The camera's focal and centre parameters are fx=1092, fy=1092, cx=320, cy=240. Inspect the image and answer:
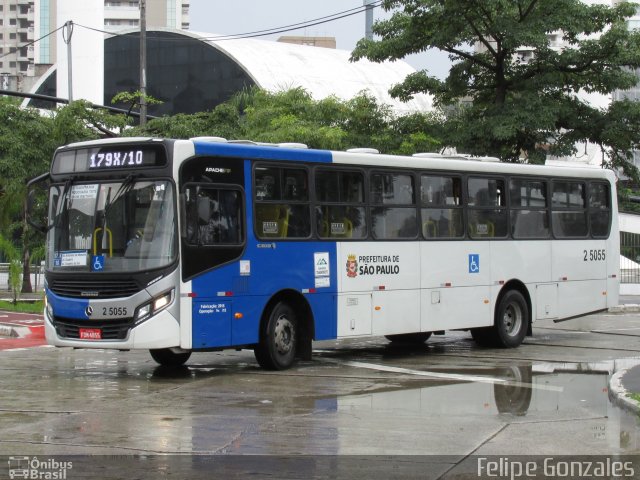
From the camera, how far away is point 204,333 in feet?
47.4

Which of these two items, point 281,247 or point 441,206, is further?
point 441,206

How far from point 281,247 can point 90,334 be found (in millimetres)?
2984

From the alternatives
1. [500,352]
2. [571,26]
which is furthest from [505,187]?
[571,26]

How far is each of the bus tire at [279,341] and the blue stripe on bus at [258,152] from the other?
213 centimetres

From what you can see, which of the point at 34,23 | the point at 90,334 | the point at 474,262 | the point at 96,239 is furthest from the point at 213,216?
the point at 34,23

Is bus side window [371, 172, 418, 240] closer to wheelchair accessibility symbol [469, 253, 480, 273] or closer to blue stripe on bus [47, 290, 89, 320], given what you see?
wheelchair accessibility symbol [469, 253, 480, 273]

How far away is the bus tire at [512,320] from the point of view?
63.6 ft

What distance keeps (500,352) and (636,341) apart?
11.6ft

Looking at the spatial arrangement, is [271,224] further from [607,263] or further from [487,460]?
[607,263]

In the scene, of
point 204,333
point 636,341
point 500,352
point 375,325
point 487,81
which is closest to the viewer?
point 204,333

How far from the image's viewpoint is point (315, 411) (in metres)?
11.7

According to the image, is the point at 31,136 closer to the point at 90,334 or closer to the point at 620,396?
the point at 90,334

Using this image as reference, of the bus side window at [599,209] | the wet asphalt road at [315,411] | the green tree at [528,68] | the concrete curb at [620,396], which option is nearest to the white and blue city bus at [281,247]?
the wet asphalt road at [315,411]

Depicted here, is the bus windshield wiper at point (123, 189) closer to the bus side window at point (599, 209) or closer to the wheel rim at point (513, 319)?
the wheel rim at point (513, 319)
